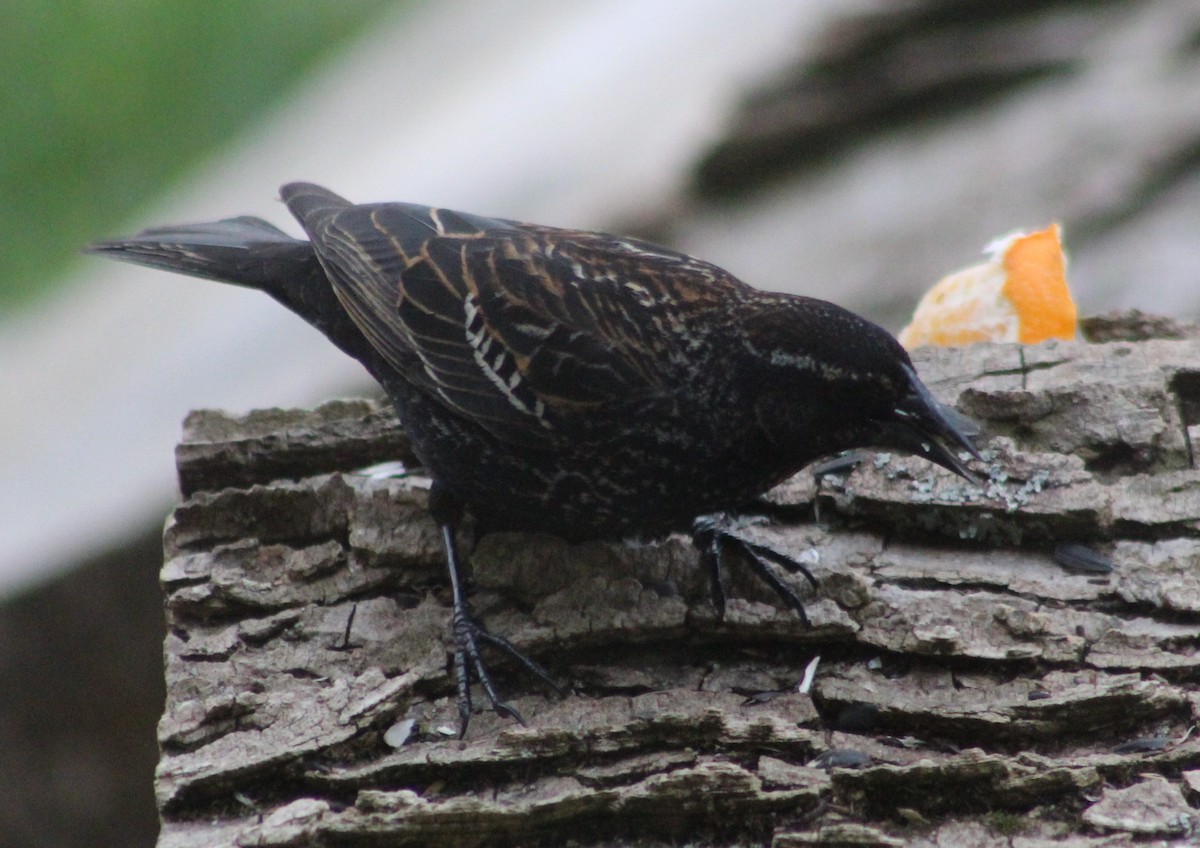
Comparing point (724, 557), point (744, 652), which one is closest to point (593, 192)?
point (724, 557)

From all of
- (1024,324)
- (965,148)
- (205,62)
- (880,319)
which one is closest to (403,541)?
(1024,324)

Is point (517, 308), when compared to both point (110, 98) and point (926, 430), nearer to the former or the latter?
point (926, 430)

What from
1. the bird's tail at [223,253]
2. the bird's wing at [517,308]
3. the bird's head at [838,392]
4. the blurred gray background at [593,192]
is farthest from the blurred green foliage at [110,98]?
the bird's head at [838,392]

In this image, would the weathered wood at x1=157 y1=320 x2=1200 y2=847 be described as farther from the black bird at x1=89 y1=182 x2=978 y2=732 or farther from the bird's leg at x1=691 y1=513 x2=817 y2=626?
the black bird at x1=89 y1=182 x2=978 y2=732

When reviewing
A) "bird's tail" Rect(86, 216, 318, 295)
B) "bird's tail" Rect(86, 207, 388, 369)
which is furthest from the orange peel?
"bird's tail" Rect(86, 216, 318, 295)

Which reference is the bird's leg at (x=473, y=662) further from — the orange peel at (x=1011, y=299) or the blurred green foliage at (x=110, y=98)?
the blurred green foliage at (x=110, y=98)

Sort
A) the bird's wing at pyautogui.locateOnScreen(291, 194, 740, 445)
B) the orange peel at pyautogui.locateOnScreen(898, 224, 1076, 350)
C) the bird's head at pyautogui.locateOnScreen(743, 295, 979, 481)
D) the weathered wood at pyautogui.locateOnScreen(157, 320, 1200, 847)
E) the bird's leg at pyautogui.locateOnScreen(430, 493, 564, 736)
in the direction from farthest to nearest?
the orange peel at pyautogui.locateOnScreen(898, 224, 1076, 350) → the bird's wing at pyautogui.locateOnScreen(291, 194, 740, 445) → the bird's head at pyautogui.locateOnScreen(743, 295, 979, 481) → the bird's leg at pyautogui.locateOnScreen(430, 493, 564, 736) → the weathered wood at pyautogui.locateOnScreen(157, 320, 1200, 847)

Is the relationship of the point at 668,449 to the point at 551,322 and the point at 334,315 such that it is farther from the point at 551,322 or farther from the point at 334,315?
the point at 334,315
